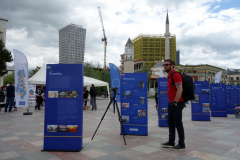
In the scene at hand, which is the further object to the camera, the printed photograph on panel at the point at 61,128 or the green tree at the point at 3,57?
the green tree at the point at 3,57

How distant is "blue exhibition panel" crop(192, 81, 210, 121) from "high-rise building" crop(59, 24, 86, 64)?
312ft

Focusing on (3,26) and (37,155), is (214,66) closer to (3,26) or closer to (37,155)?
(3,26)

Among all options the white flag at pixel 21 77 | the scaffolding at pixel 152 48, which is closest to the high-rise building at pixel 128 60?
the scaffolding at pixel 152 48

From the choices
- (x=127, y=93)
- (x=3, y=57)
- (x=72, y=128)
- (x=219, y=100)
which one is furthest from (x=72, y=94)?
(x=3, y=57)

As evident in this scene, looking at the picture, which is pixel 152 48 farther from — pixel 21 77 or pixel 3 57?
pixel 21 77

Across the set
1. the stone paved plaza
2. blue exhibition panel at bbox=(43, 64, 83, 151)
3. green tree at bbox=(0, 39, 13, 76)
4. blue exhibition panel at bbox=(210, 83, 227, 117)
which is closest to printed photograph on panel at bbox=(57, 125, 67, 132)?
blue exhibition panel at bbox=(43, 64, 83, 151)

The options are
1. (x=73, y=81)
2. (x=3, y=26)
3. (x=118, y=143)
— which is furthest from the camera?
(x=3, y=26)

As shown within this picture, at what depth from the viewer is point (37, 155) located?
3.92m

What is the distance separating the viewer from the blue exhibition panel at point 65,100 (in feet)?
13.6

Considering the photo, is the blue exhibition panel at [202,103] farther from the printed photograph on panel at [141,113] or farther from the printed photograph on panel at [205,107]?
the printed photograph on panel at [141,113]

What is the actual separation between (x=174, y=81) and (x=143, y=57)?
3759 inches

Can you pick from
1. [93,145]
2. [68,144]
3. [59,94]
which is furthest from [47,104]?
[93,145]

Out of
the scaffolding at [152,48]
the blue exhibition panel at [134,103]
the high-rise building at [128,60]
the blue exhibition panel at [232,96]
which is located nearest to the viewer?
the blue exhibition panel at [134,103]

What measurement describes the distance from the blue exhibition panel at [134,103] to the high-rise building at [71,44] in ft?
319
